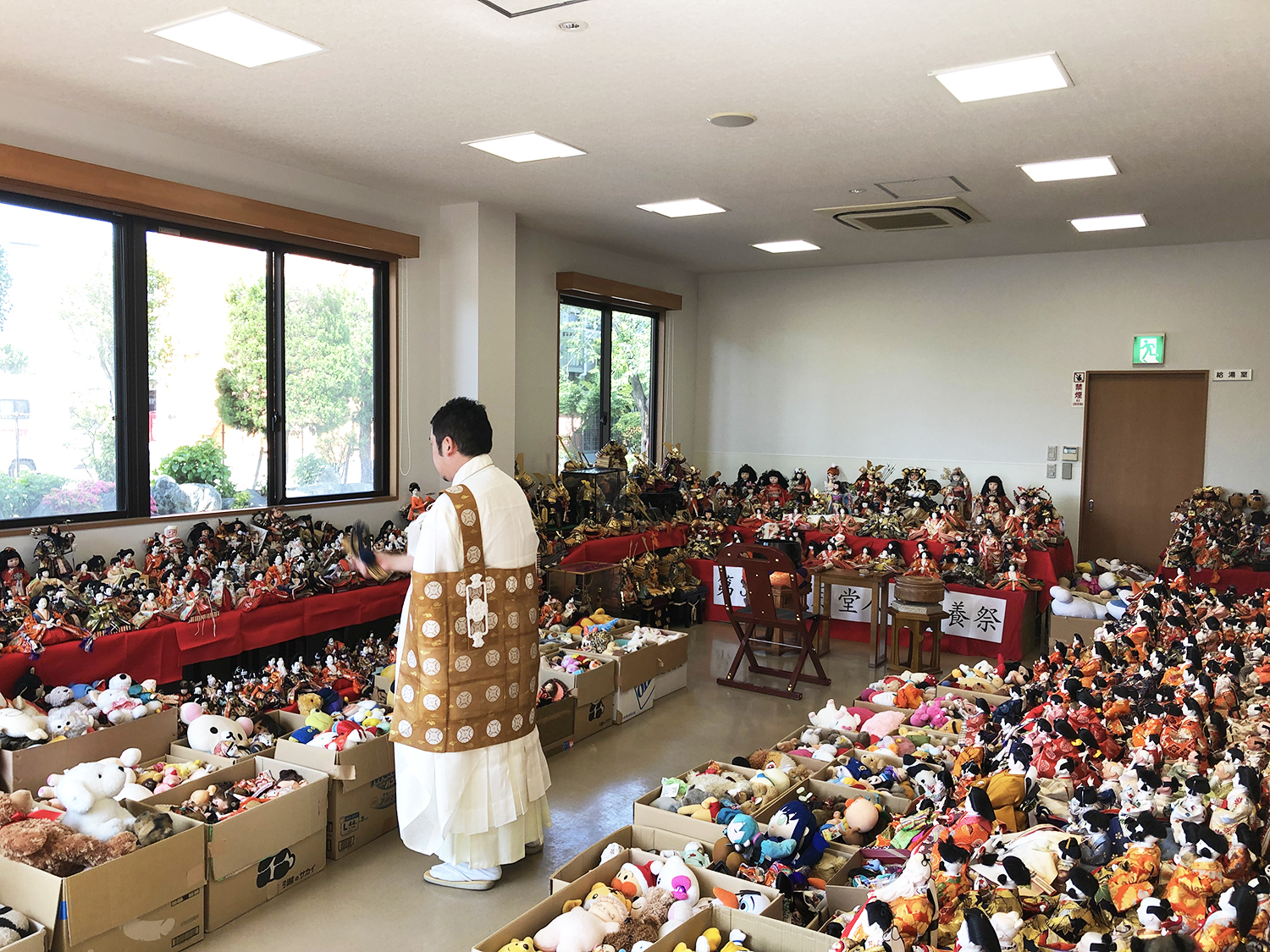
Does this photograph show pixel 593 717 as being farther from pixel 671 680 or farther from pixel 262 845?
pixel 262 845

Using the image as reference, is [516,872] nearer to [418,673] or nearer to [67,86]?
[418,673]

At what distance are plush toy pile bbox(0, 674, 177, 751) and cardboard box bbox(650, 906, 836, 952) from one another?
249 centimetres

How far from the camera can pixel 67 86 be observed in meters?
4.19

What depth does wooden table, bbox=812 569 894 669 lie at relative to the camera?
248 inches

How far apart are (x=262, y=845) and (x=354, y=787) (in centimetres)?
44

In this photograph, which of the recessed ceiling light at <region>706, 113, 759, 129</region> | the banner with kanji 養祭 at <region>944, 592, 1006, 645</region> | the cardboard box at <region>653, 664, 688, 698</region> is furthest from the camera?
the banner with kanji 養祭 at <region>944, 592, 1006, 645</region>

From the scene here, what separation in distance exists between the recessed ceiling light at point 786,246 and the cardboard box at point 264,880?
6.37 m

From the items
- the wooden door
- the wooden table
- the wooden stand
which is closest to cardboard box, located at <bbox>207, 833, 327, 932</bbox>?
the wooden table

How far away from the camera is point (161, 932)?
8.99ft

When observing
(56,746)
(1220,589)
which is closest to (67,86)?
(56,746)

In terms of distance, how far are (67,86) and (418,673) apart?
3.28 m

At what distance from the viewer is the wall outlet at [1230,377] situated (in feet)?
25.4

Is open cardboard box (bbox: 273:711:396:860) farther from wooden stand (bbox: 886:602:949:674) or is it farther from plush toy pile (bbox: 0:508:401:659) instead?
wooden stand (bbox: 886:602:949:674)

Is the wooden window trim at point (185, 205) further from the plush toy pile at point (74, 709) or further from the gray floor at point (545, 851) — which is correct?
the gray floor at point (545, 851)
